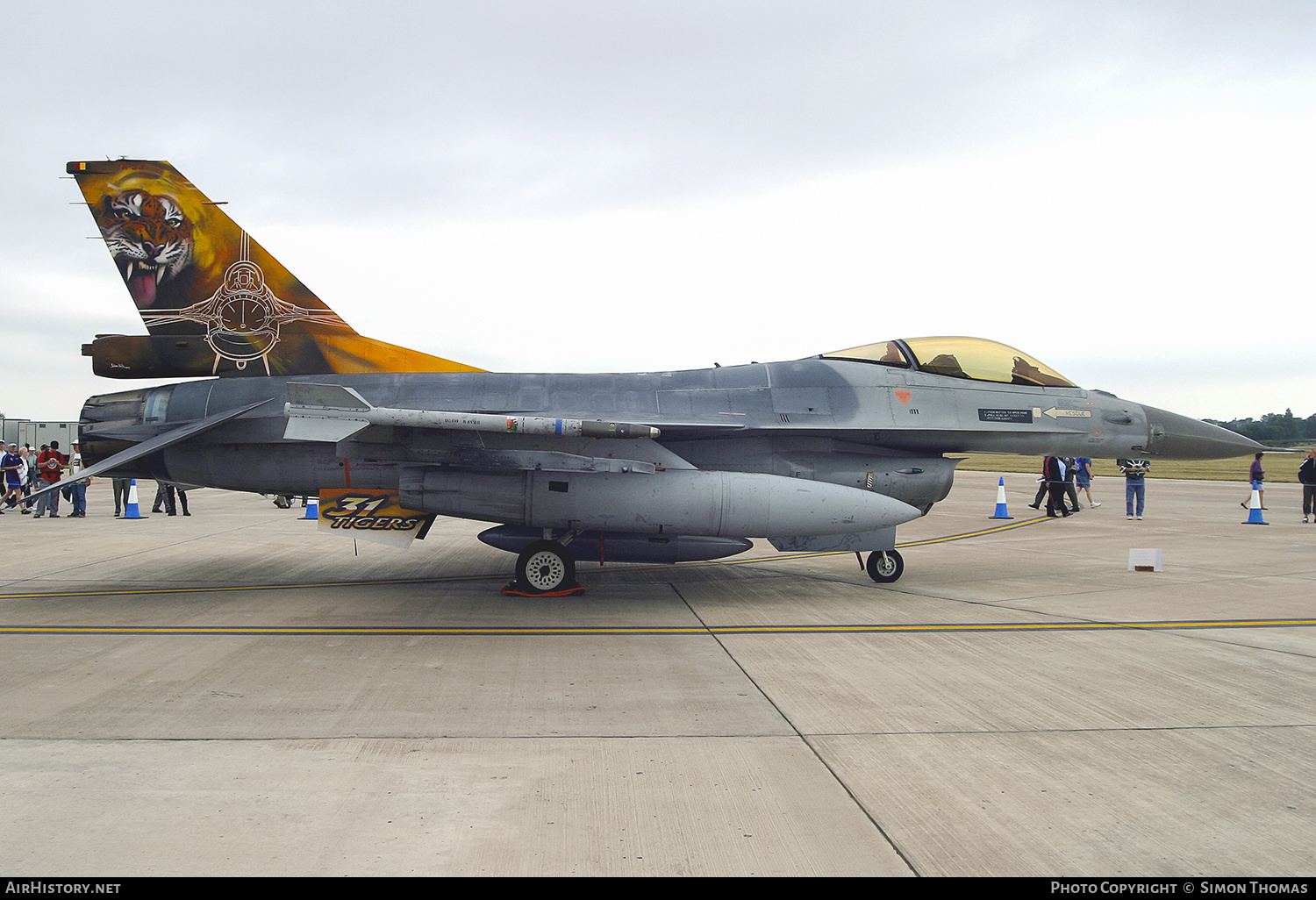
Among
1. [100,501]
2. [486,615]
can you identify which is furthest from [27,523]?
[486,615]

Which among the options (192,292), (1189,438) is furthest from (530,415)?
(1189,438)

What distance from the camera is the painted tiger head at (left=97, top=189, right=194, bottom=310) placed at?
9.30 m

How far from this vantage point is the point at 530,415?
850 centimetres

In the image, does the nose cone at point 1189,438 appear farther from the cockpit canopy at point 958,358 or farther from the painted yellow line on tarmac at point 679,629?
the painted yellow line on tarmac at point 679,629

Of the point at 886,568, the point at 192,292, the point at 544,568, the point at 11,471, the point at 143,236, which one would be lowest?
the point at 886,568

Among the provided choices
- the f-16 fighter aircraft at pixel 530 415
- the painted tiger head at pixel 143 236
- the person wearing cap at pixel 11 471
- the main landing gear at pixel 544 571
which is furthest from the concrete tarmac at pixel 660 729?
the person wearing cap at pixel 11 471

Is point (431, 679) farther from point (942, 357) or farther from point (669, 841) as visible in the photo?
point (942, 357)

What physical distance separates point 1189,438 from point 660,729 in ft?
28.1

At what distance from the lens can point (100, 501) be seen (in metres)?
24.2

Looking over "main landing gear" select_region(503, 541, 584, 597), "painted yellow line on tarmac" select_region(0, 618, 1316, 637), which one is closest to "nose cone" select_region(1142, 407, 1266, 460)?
"painted yellow line on tarmac" select_region(0, 618, 1316, 637)

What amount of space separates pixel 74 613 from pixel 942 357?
9.57 meters

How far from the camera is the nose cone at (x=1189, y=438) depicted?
32.2 ft

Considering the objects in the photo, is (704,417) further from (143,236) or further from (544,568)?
(143,236)
